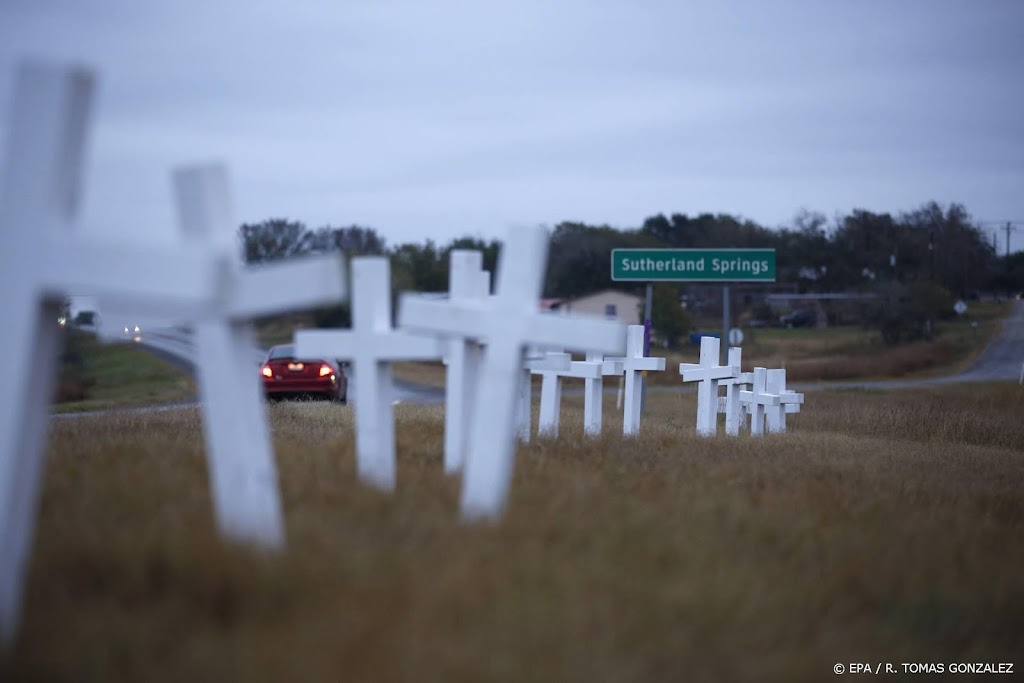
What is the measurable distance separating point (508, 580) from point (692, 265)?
58.3 feet

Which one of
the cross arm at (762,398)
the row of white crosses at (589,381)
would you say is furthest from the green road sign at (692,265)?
the row of white crosses at (589,381)

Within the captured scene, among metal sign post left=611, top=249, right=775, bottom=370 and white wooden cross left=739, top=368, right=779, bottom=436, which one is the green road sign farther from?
white wooden cross left=739, top=368, right=779, bottom=436

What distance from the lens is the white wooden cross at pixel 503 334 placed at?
540cm

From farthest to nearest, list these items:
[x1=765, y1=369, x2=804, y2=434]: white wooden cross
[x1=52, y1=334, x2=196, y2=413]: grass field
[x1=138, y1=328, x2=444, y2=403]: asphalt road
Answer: [x1=138, y1=328, x2=444, y2=403]: asphalt road → [x1=52, y1=334, x2=196, y2=413]: grass field → [x1=765, y1=369, x2=804, y2=434]: white wooden cross

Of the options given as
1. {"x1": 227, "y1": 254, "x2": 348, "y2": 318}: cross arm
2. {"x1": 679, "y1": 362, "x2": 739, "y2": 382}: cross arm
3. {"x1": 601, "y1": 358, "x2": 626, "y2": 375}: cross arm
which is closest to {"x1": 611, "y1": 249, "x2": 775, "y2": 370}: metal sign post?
{"x1": 679, "y1": 362, "x2": 739, "y2": 382}: cross arm

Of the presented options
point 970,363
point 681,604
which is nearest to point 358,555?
point 681,604

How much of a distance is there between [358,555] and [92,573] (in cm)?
95

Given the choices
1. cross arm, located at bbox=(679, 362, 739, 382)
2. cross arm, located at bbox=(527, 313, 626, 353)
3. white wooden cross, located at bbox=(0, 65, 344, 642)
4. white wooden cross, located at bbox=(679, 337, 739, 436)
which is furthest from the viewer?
cross arm, located at bbox=(679, 362, 739, 382)

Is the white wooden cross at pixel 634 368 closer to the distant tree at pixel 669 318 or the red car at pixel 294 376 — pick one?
the red car at pixel 294 376

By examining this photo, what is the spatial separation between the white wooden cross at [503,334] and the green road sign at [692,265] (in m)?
15.3

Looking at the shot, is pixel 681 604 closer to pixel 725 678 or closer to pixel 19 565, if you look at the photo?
pixel 725 678

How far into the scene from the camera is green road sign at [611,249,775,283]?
21.3m

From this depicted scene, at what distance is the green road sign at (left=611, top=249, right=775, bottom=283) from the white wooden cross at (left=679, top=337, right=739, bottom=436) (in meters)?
5.84

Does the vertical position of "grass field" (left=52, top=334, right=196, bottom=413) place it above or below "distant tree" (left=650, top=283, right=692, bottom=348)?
below
